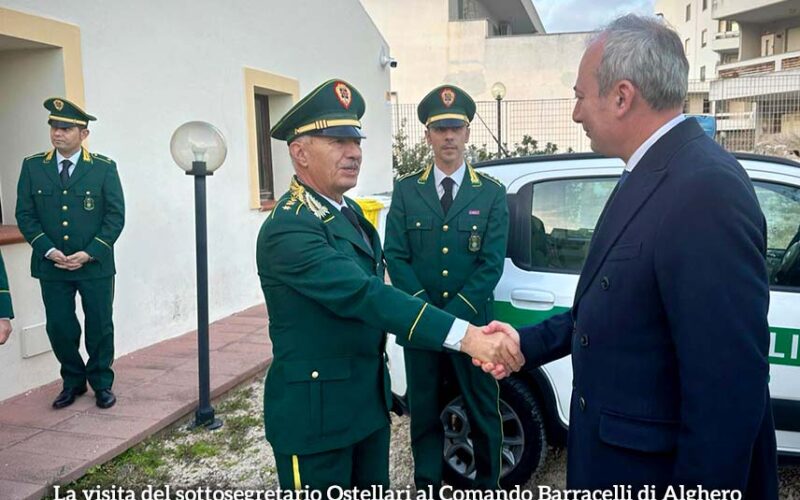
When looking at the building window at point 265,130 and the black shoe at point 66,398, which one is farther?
the building window at point 265,130

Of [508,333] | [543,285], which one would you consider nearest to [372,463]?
[508,333]

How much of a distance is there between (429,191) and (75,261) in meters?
2.48

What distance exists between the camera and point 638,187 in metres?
1.59

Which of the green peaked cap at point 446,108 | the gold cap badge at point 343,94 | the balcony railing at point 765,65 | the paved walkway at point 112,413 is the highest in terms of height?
the balcony railing at point 765,65

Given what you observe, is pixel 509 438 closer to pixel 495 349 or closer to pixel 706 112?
pixel 495 349

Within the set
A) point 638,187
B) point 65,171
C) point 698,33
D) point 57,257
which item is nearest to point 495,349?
point 638,187

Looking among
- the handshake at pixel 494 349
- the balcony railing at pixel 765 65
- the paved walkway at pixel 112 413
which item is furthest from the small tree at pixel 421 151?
the balcony railing at pixel 765 65

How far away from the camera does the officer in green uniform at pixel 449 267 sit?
3.17 m

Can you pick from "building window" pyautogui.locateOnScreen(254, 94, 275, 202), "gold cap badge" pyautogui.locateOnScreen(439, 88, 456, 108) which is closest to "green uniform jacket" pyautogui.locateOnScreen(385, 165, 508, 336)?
"gold cap badge" pyautogui.locateOnScreen(439, 88, 456, 108)

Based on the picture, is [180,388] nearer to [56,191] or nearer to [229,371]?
[229,371]

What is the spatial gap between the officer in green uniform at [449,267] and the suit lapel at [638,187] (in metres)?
1.50

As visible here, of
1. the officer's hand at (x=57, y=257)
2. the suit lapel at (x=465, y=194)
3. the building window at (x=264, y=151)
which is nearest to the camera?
the suit lapel at (x=465, y=194)

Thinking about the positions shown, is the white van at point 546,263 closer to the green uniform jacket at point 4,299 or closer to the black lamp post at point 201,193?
the black lamp post at point 201,193

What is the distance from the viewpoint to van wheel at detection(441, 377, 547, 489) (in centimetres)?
326
